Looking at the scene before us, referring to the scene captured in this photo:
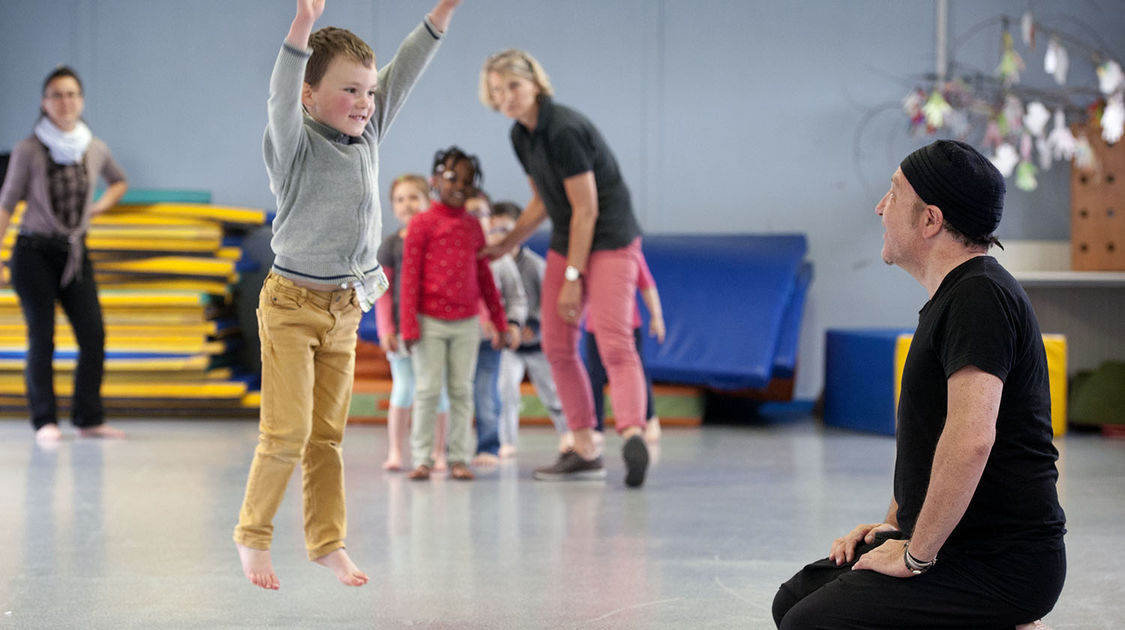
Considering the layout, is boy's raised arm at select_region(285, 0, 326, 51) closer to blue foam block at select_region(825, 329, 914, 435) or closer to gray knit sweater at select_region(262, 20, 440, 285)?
gray knit sweater at select_region(262, 20, 440, 285)

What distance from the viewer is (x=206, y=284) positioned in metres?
6.66

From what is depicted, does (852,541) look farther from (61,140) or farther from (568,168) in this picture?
(61,140)

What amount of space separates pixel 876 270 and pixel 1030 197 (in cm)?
101

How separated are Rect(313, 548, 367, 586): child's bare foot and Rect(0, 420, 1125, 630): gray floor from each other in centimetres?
8

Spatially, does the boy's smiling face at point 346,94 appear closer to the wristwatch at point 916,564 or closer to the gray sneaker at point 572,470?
the wristwatch at point 916,564

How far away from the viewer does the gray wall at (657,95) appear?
727cm

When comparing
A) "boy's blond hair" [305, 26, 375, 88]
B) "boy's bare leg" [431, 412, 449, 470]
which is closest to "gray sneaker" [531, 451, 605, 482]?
"boy's bare leg" [431, 412, 449, 470]

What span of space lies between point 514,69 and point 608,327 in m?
0.98

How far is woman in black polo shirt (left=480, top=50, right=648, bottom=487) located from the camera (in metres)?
4.13

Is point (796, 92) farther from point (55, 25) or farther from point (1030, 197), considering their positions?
point (55, 25)

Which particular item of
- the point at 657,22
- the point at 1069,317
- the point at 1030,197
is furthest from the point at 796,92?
the point at 1069,317

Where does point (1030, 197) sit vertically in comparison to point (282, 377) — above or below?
above

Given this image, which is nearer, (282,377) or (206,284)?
(282,377)

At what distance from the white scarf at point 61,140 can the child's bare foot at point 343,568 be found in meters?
3.63
